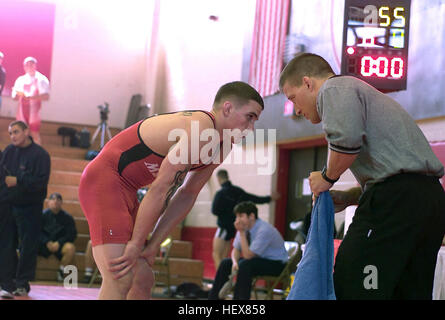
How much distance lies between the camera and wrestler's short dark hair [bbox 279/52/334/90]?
2672 mm

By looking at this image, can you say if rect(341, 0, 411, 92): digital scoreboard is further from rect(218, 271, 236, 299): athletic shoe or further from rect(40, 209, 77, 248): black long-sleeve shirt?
rect(40, 209, 77, 248): black long-sleeve shirt

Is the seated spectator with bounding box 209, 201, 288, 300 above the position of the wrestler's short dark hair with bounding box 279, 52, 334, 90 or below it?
below

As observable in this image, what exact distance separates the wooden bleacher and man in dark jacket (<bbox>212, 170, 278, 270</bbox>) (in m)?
0.47

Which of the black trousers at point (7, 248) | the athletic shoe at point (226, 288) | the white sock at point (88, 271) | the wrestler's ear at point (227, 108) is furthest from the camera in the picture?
the white sock at point (88, 271)

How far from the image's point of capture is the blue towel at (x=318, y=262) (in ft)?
8.25

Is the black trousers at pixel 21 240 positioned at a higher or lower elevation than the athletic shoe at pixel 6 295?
higher

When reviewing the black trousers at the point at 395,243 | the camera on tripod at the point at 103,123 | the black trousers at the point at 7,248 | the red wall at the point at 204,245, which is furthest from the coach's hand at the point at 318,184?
the camera on tripod at the point at 103,123

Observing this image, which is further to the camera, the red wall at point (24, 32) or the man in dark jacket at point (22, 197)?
the red wall at point (24, 32)

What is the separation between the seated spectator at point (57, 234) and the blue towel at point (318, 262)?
680cm

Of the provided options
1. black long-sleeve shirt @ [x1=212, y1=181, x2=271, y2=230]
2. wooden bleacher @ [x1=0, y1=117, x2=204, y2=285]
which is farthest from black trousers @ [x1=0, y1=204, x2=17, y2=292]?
black long-sleeve shirt @ [x1=212, y1=181, x2=271, y2=230]

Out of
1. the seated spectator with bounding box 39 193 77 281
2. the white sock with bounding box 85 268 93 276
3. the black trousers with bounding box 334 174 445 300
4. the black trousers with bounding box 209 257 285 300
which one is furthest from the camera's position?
the white sock with bounding box 85 268 93 276

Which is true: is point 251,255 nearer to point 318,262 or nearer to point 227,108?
point 227,108

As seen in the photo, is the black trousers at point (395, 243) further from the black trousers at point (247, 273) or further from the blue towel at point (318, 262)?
the black trousers at point (247, 273)

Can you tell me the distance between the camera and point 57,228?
9.00 metres
